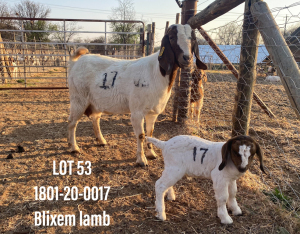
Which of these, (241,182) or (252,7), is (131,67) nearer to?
(252,7)

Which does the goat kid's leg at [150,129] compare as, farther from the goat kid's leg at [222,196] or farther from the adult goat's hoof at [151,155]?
the goat kid's leg at [222,196]

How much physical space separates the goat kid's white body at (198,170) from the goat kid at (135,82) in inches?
47.3

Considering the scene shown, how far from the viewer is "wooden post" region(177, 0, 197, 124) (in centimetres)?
483

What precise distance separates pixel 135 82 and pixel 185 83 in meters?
1.85

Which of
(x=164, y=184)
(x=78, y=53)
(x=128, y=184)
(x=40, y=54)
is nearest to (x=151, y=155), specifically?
(x=128, y=184)

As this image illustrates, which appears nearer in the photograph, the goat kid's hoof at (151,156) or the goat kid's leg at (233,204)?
the goat kid's leg at (233,204)

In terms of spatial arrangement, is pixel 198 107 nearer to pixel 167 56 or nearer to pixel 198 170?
pixel 167 56

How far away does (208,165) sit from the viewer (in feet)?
8.07

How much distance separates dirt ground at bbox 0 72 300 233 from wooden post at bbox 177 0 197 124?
33 centimetres

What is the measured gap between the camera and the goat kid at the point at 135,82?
3270 millimetres

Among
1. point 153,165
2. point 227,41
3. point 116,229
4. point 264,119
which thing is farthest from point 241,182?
point 264,119

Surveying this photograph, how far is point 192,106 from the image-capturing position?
5559mm

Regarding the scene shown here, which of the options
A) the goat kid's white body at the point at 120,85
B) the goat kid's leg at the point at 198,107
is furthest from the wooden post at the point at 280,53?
the goat kid's leg at the point at 198,107

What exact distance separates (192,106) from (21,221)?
13.8ft
